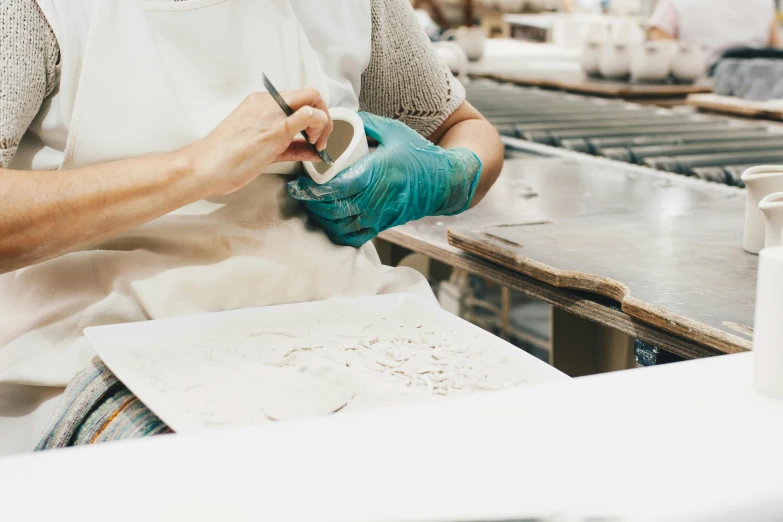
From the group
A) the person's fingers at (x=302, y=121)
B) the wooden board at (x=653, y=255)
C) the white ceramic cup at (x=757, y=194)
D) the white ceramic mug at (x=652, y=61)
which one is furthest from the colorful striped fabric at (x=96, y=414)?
the white ceramic mug at (x=652, y=61)

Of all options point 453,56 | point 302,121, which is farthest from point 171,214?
point 453,56

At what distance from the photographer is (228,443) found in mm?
644

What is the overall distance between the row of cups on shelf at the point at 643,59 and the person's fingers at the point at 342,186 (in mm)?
3257

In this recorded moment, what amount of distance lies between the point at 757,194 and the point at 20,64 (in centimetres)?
121

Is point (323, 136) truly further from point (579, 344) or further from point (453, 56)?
point (453, 56)

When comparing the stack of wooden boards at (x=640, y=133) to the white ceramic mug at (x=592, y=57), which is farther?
the white ceramic mug at (x=592, y=57)

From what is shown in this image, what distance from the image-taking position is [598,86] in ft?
13.2

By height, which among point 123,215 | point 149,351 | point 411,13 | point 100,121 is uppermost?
point 411,13

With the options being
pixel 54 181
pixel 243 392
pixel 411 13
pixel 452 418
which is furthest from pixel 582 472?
pixel 411 13

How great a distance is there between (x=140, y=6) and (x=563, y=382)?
0.78m

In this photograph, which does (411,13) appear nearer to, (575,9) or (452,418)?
(452,418)

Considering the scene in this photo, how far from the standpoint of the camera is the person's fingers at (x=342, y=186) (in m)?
1.25

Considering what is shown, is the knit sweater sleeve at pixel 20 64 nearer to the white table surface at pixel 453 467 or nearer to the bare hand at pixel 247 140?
the bare hand at pixel 247 140

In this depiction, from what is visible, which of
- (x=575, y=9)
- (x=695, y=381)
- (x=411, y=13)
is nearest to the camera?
(x=695, y=381)
